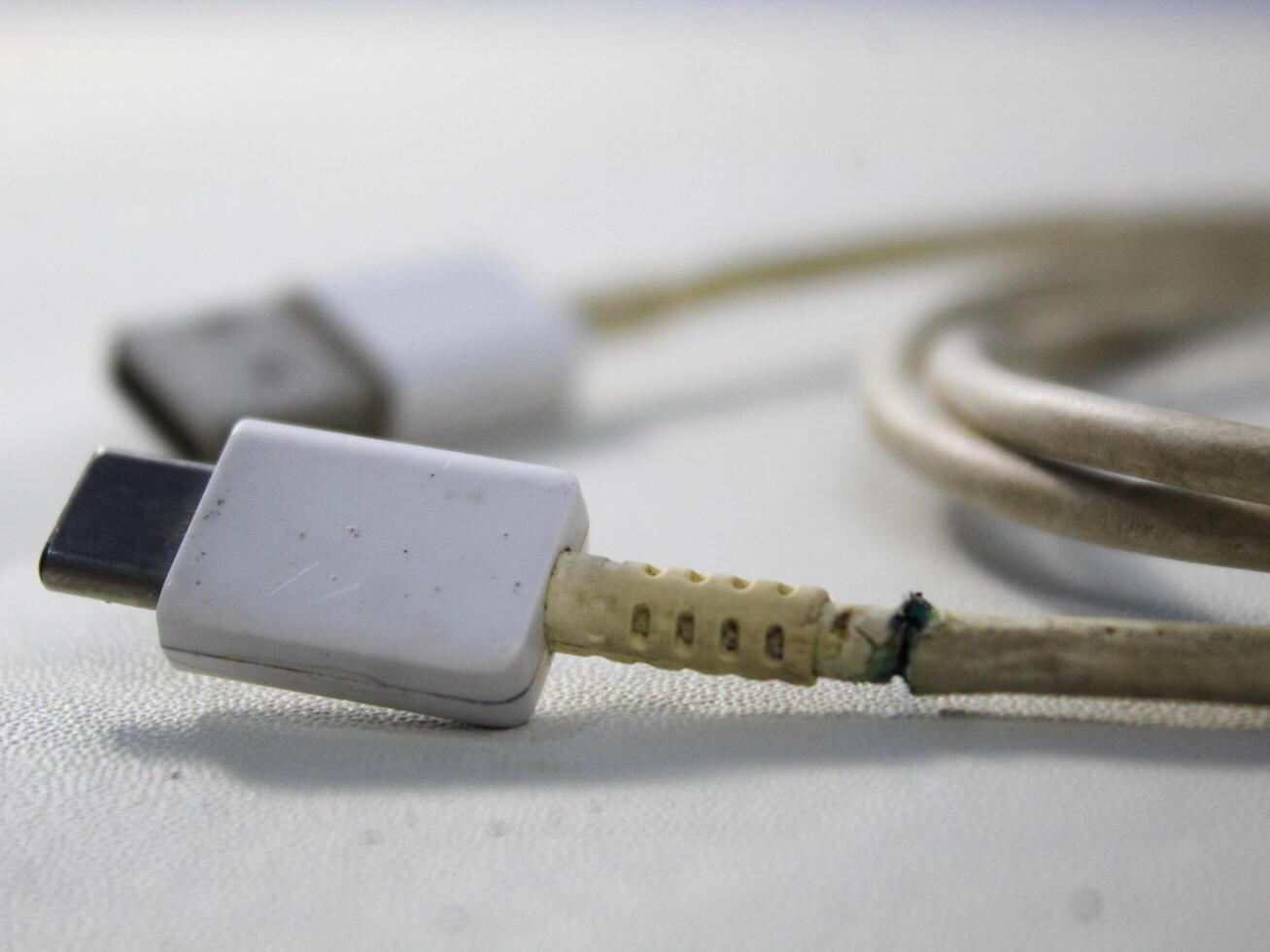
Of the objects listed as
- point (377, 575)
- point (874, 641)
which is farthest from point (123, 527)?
point (874, 641)

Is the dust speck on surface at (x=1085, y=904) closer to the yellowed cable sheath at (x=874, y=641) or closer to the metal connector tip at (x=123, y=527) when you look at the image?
the yellowed cable sheath at (x=874, y=641)

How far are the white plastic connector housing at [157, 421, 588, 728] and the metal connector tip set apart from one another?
13 mm

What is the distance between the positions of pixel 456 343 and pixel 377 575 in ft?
1.02

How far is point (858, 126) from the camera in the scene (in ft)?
3.43

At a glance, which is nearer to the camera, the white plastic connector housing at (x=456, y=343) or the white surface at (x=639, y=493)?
the white surface at (x=639, y=493)

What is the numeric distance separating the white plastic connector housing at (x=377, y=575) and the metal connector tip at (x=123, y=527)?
0.01 m

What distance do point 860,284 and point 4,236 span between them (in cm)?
50

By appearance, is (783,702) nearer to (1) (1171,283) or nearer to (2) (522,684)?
(2) (522,684)

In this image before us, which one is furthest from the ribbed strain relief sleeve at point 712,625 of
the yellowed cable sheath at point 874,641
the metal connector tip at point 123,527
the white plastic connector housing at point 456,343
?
the white plastic connector housing at point 456,343

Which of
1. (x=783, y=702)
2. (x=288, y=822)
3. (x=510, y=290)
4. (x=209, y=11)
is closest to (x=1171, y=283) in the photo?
(x=510, y=290)

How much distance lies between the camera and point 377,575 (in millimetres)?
359

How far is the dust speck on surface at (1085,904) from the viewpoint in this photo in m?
0.30

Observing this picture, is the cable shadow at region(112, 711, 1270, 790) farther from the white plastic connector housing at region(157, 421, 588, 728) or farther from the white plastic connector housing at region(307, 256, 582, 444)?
the white plastic connector housing at region(307, 256, 582, 444)

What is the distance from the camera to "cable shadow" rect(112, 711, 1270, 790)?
35 centimetres
